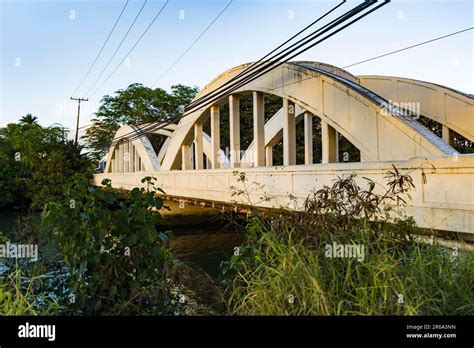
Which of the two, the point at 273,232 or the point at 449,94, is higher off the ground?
the point at 449,94

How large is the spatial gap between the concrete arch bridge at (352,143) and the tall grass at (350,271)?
0.87 meters

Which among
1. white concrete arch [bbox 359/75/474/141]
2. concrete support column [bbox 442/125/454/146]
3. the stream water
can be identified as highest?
white concrete arch [bbox 359/75/474/141]

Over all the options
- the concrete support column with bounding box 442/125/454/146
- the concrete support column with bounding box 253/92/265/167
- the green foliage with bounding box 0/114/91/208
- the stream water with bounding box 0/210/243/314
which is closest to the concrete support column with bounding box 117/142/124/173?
the stream water with bounding box 0/210/243/314

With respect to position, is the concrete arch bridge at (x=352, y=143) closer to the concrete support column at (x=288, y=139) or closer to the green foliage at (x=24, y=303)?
the concrete support column at (x=288, y=139)

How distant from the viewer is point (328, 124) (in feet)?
30.3

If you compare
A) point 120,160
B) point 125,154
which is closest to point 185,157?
point 125,154

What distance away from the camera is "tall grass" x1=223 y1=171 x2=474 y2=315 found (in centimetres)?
269

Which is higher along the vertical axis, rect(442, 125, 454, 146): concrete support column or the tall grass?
rect(442, 125, 454, 146): concrete support column

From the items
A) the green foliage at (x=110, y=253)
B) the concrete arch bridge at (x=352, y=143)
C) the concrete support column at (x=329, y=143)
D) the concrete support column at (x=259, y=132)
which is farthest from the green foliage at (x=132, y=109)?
the green foliage at (x=110, y=253)

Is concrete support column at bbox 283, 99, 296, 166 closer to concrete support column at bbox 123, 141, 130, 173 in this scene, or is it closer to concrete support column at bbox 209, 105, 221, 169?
concrete support column at bbox 209, 105, 221, 169

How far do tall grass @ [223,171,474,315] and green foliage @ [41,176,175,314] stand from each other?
2.16 ft

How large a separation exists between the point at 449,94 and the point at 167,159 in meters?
11.7
